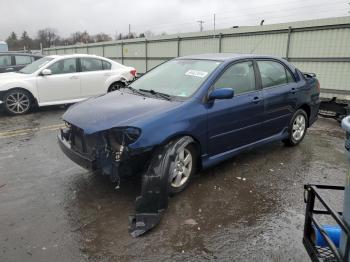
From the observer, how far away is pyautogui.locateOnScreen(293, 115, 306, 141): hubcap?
615cm

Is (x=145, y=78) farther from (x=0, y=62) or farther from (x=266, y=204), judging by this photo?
(x=0, y=62)

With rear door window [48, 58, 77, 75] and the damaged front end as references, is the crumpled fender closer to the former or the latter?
the damaged front end

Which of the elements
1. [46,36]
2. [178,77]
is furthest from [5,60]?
[46,36]

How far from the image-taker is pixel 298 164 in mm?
5492

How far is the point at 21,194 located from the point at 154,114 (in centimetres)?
196

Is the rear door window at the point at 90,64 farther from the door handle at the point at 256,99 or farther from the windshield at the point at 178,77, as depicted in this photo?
the door handle at the point at 256,99

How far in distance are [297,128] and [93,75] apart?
6.07m

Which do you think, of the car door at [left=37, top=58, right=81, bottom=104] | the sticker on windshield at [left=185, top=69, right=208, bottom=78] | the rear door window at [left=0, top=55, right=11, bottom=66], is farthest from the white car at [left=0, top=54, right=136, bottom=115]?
the sticker on windshield at [left=185, top=69, right=208, bottom=78]

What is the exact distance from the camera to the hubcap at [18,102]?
29.5 ft

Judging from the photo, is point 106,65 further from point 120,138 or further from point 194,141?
point 120,138

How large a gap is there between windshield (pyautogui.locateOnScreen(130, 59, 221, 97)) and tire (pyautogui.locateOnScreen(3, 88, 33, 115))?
15.8 ft

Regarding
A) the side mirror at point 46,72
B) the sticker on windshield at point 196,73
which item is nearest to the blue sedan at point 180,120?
the sticker on windshield at point 196,73

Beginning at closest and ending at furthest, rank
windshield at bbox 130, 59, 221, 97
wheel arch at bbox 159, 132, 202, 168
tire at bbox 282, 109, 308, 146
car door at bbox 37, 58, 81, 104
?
wheel arch at bbox 159, 132, 202, 168
windshield at bbox 130, 59, 221, 97
tire at bbox 282, 109, 308, 146
car door at bbox 37, 58, 81, 104

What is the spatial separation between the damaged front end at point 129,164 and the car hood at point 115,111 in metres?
0.09
